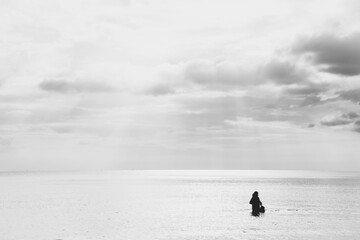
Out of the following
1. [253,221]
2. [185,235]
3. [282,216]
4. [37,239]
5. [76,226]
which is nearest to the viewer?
[37,239]

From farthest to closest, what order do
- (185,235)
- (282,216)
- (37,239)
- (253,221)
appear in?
(282,216), (253,221), (185,235), (37,239)

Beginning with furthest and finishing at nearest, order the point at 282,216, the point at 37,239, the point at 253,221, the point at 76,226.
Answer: the point at 282,216 → the point at 253,221 → the point at 76,226 → the point at 37,239

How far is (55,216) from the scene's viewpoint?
217 ft

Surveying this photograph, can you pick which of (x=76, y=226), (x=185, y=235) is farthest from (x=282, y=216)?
(x=76, y=226)

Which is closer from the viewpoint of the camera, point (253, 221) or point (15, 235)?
point (15, 235)

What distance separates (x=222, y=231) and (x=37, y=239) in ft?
66.0

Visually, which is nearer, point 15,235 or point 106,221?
point 15,235

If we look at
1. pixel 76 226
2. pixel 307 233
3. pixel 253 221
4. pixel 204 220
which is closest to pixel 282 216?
pixel 253 221

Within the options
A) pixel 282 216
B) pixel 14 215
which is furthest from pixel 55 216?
pixel 282 216

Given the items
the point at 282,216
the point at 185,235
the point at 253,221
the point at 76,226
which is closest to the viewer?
the point at 185,235

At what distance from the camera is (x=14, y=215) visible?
67375 mm

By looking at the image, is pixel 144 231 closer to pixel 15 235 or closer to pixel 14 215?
pixel 15 235

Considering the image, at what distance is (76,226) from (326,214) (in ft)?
127

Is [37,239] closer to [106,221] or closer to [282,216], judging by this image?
[106,221]
